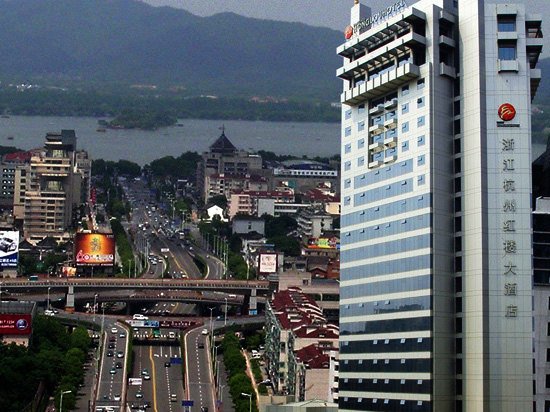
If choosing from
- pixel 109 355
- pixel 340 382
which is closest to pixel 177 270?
pixel 109 355

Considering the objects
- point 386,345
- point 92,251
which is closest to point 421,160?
point 386,345

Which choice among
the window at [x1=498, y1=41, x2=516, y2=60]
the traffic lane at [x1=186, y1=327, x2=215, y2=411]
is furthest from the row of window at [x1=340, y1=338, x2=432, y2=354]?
the traffic lane at [x1=186, y1=327, x2=215, y2=411]

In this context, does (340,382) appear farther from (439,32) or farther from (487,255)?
(439,32)

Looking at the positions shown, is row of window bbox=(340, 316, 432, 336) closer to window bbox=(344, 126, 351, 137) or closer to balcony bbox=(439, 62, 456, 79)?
window bbox=(344, 126, 351, 137)

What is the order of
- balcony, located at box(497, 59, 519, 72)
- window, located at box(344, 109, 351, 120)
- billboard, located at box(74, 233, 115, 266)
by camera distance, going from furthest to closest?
1. billboard, located at box(74, 233, 115, 266)
2. window, located at box(344, 109, 351, 120)
3. balcony, located at box(497, 59, 519, 72)

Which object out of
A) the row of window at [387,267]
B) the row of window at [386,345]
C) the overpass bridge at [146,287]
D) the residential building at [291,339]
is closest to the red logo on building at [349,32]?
the row of window at [387,267]

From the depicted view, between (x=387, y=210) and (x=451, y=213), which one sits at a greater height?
(x=387, y=210)

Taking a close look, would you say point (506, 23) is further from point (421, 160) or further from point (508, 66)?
point (421, 160)
